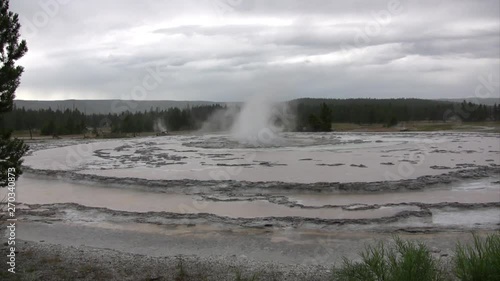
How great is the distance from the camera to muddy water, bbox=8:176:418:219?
13977 millimetres

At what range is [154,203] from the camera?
1628cm

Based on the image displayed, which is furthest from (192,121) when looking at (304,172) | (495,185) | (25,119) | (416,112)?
(495,185)

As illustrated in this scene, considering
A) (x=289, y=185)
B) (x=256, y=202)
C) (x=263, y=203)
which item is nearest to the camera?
(x=263, y=203)

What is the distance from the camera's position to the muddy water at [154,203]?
1398cm

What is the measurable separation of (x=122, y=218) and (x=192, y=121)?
230 feet

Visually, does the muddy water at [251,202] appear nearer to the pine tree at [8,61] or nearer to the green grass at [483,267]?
the pine tree at [8,61]

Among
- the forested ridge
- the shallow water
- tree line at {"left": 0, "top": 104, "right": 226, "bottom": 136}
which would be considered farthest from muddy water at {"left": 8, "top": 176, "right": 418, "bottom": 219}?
tree line at {"left": 0, "top": 104, "right": 226, "bottom": 136}

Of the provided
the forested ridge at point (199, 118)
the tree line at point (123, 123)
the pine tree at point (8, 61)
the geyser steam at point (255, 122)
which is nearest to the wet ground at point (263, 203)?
the pine tree at point (8, 61)

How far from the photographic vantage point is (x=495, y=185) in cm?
1791

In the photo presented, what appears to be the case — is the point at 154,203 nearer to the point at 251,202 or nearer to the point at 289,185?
the point at 251,202

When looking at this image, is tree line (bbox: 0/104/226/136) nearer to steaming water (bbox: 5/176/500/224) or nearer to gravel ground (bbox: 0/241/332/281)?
steaming water (bbox: 5/176/500/224)

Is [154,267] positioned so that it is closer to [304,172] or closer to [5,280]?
[5,280]

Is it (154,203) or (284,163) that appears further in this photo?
(284,163)

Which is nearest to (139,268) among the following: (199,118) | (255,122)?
(255,122)
